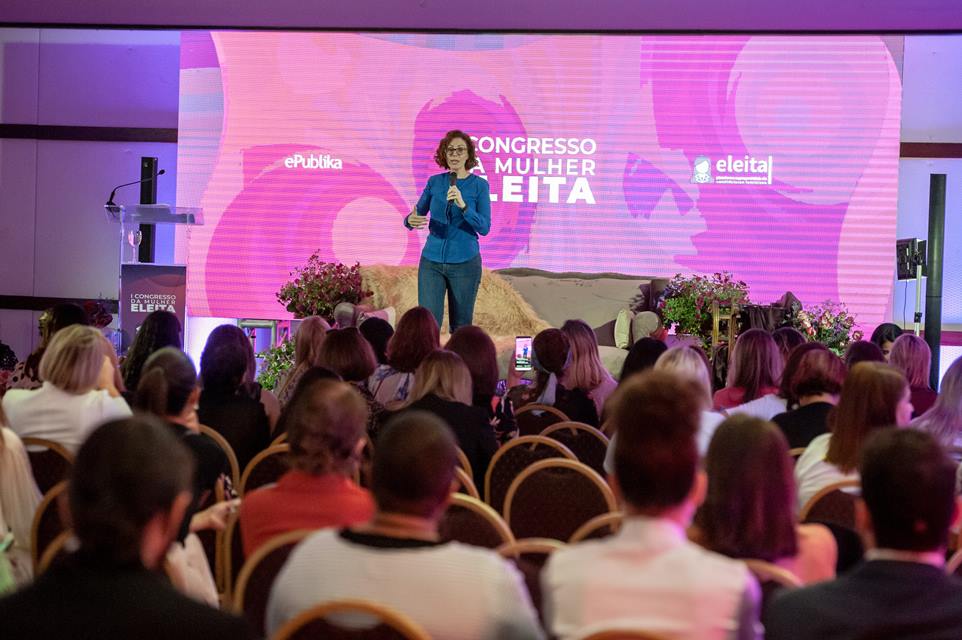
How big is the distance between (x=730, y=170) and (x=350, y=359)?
6.98 metres

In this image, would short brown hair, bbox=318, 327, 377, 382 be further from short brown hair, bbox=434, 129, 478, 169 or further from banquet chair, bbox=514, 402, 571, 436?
short brown hair, bbox=434, 129, 478, 169

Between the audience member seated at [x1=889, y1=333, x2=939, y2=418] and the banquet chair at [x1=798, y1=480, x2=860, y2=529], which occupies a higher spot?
the audience member seated at [x1=889, y1=333, x2=939, y2=418]

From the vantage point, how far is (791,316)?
7.97 metres

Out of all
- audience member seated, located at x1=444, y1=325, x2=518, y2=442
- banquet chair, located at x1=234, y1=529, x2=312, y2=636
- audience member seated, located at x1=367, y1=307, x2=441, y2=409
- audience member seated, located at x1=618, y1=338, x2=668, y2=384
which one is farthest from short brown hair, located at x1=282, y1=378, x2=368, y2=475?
audience member seated, located at x1=618, y1=338, x2=668, y2=384

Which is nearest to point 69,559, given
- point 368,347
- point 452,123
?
point 368,347

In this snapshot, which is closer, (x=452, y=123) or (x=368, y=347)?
(x=368, y=347)

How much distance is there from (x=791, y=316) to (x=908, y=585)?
6548mm

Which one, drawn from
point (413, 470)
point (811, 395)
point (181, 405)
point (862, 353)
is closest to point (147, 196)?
point (862, 353)

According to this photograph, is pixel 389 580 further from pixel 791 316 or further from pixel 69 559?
pixel 791 316

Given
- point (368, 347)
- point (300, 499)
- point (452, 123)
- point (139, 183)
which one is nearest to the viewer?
point (300, 499)

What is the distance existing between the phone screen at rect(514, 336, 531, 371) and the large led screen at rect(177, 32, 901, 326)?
2.93m

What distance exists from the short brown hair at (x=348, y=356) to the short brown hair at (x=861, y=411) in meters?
1.99

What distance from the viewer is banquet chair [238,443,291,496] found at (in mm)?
3287

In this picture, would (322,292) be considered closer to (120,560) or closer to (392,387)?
(392,387)
